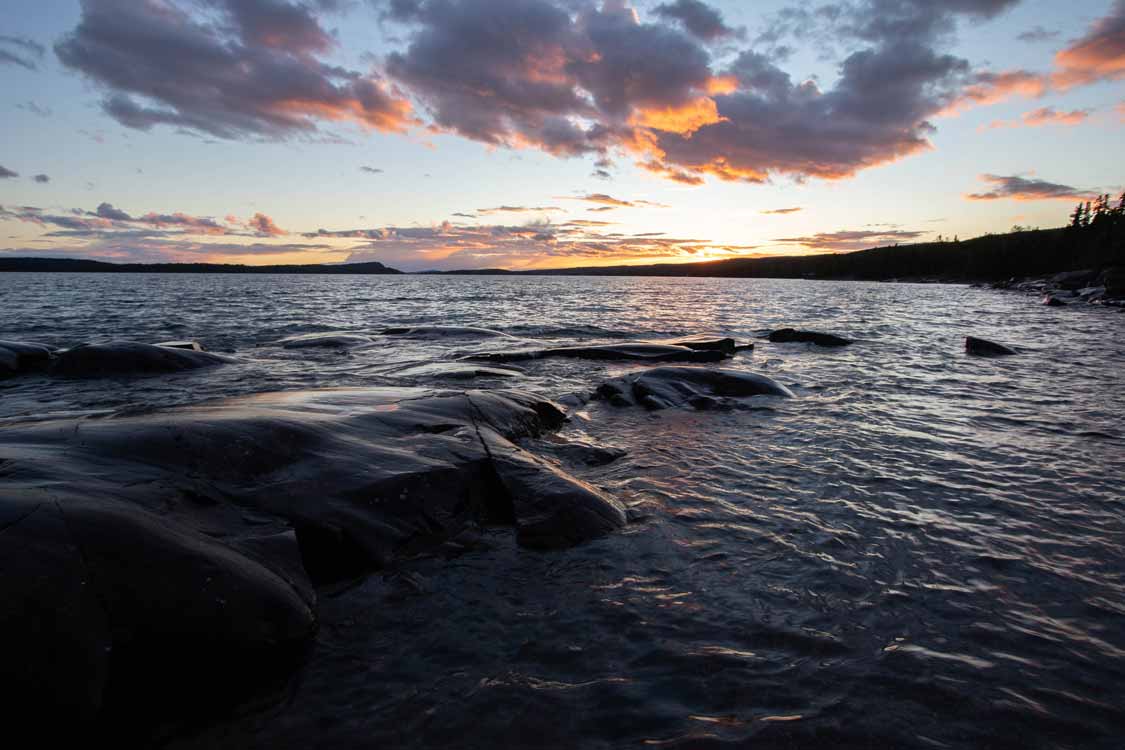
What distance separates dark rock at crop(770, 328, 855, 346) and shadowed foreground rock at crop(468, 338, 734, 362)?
19.5 ft

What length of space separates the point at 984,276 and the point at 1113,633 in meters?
134

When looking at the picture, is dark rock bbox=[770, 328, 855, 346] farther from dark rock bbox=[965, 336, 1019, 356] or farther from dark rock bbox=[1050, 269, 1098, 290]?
dark rock bbox=[1050, 269, 1098, 290]

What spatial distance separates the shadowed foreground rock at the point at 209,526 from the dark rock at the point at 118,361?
7.60m

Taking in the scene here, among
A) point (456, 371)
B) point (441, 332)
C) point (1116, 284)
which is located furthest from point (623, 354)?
point (1116, 284)

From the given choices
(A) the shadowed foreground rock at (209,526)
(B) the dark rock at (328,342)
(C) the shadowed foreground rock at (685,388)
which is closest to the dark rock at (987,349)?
(C) the shadowed foreground rock at (685,388)

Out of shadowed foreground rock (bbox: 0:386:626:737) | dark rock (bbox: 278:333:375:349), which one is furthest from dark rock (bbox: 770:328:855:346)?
shadowed foreground rock (bbox: 0:386:626:737)

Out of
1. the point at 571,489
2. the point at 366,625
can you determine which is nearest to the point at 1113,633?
the point at 571,489

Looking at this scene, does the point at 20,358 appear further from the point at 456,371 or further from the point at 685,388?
the point at 685,388

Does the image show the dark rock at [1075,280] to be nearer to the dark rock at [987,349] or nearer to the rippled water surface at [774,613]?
the dark rock at [987,349]

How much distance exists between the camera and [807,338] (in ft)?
69.1

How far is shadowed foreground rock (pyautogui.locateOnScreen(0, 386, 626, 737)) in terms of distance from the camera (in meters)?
2.61

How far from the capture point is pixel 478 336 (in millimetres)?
20906

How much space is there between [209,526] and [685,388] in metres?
Answer: 8.31

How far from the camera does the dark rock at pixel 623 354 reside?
15.2m
